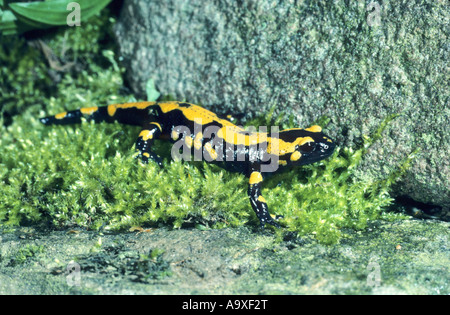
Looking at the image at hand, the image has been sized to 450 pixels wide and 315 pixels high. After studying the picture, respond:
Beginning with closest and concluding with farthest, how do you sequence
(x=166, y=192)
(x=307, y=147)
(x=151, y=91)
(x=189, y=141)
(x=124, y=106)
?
(x=166, y=192)
(x=307, y=147)
(x=189, y=141)
(x=124, y=106)
(x=151, y=91)

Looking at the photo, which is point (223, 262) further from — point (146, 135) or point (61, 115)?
point (61, 115)

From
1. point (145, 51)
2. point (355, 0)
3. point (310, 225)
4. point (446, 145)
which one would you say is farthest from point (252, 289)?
point (145, 51)

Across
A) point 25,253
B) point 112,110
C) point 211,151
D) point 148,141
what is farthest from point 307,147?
point 25,253

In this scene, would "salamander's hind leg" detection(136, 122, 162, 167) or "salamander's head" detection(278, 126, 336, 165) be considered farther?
"salamander's hind leg" detection(136, 122, 162, 167)

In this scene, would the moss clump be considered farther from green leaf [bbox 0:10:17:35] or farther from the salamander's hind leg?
green leaf [bbox 0:10:17:35]

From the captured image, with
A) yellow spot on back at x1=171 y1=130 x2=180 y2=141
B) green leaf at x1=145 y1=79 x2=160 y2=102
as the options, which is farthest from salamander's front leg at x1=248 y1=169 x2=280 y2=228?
green leaf at x1=145 y1=79 x2=160 y2=102
